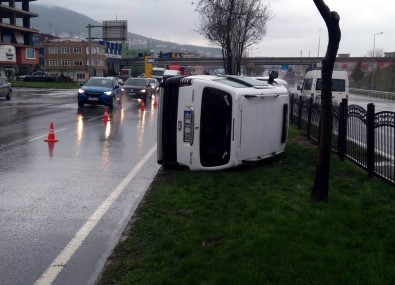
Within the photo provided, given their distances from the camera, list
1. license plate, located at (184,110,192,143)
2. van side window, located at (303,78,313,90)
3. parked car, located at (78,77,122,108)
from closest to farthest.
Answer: license plate, located at (184,110,192,143) → parked car, located at (78,77,122,108) → van side window, located at (303,78,313,90)

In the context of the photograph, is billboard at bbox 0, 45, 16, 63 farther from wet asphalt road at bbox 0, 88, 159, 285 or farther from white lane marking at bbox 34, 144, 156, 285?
white lane marking at bbox 34, 144, 156, 285

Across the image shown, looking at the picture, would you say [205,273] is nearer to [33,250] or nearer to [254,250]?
[254,250]

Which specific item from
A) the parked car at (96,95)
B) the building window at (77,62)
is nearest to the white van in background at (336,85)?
the parked car at (96,95)

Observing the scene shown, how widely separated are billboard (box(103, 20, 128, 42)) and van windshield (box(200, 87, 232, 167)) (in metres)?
53.5

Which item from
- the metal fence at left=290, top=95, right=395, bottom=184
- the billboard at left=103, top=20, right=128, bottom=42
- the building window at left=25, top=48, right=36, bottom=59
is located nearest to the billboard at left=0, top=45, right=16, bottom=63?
the building window at left=25, top=48, right=36, bottom=59

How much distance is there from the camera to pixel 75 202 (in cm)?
754

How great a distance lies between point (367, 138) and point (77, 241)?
5.41 metres

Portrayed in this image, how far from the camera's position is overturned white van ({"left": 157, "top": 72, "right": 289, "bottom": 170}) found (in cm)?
906

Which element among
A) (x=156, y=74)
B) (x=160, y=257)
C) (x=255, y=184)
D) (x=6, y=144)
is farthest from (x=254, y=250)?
(x=156, y=74)

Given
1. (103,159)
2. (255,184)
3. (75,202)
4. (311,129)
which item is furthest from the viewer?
(311,129)

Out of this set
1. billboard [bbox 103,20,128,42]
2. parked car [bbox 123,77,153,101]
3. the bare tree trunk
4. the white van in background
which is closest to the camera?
the bare tree trunk

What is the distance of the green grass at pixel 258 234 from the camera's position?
4508 millimetres

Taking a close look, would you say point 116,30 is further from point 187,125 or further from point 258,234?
point 258,234

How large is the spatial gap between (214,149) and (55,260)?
14.9 feet
